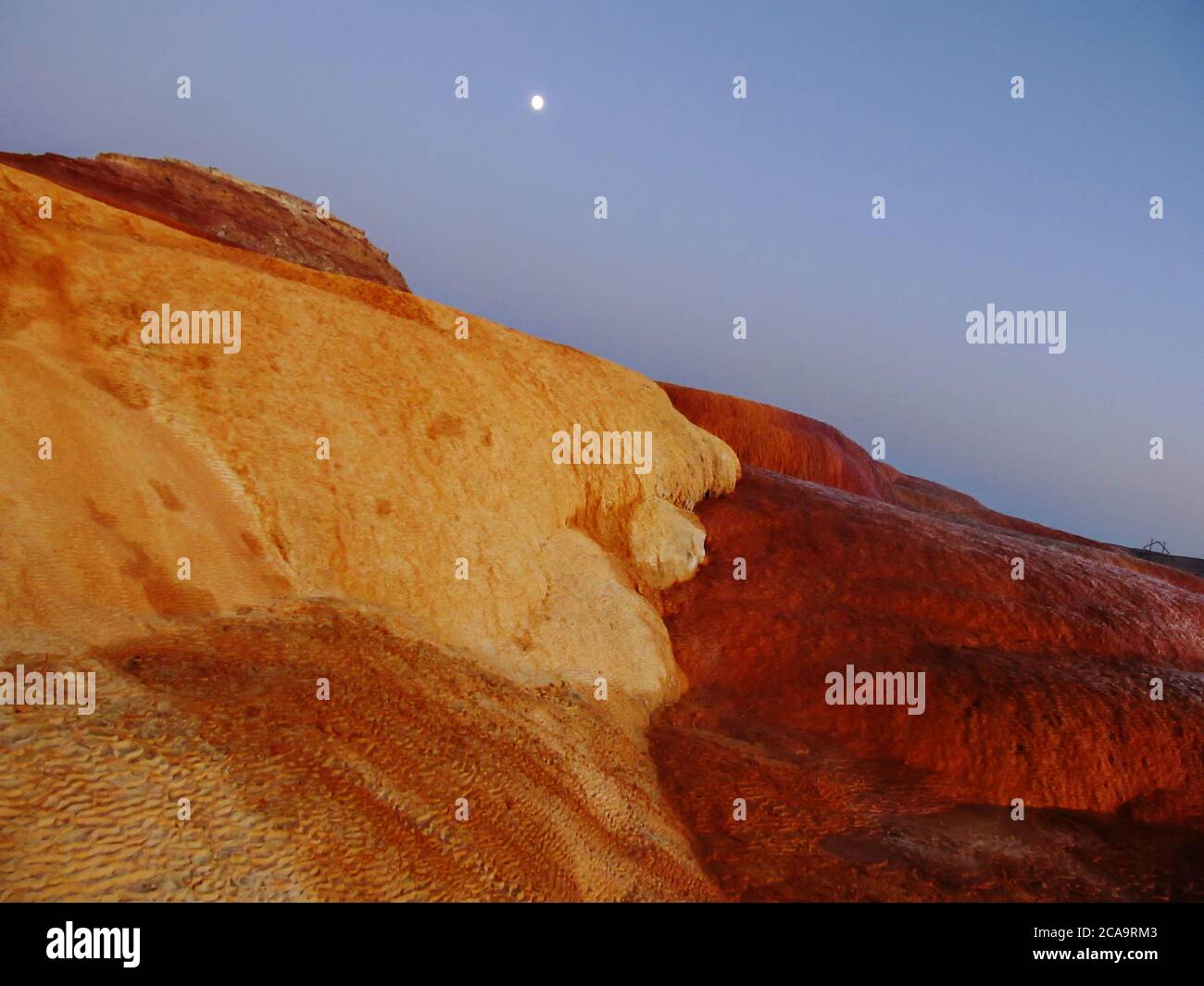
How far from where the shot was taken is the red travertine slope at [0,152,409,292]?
80.4 ft

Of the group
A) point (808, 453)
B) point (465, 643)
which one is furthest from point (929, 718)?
point (808, 453)

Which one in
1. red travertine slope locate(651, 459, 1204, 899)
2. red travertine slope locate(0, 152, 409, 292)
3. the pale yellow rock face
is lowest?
red travertine slope locate(651, 459, 1204, 899)

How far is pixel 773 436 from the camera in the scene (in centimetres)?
2955

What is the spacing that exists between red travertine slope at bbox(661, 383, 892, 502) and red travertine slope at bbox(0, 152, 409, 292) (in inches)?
485

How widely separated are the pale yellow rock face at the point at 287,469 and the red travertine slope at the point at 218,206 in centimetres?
1315

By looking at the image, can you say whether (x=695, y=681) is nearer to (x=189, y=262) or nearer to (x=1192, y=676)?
(x=1192, y=676)

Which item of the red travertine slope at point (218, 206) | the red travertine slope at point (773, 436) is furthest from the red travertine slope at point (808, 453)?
the red travertine slope at point (218, 206)

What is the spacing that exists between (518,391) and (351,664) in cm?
671

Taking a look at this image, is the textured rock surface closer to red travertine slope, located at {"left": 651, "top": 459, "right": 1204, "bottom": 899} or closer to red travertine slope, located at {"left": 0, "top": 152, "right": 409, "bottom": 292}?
red travertine slope, located at {"left": 651, "top": 459, "right": 1204, "bottom": 899}

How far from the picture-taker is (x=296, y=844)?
436 centimetres

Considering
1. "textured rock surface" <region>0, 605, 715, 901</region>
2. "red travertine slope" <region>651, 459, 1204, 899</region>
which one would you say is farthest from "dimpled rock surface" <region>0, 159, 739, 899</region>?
"red travertine slope" <region>651, 459, 1204, 899</region>

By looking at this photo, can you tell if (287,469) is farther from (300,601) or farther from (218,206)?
(218,206)

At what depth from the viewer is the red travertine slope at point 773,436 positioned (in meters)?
28.2
